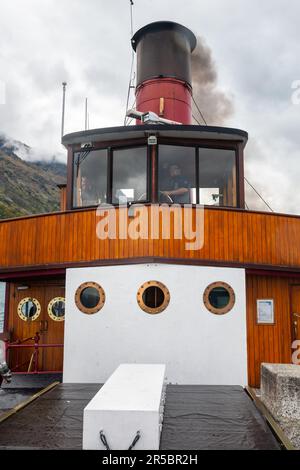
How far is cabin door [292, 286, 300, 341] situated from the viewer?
984cm

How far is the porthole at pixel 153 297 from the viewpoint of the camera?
8688 millimetres

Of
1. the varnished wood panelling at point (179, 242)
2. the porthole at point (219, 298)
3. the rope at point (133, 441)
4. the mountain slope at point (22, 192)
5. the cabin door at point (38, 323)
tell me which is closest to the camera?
the rope at point (133, 441)

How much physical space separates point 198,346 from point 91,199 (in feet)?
14.4

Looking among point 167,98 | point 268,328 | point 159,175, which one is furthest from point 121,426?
point 167,98

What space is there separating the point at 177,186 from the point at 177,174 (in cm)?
30

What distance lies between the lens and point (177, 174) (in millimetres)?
10258

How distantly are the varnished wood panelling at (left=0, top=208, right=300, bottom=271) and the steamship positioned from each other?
25 millimetres

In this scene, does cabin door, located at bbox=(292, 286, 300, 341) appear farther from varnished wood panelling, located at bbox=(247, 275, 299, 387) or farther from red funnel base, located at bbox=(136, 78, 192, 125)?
red funnel base, located at bbox=(136, 78, 192, 125)

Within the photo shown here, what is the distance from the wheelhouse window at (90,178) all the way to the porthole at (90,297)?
222 cm

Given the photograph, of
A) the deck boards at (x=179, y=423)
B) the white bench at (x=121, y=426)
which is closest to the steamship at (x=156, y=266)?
the deck boards at (x=179, y=423)

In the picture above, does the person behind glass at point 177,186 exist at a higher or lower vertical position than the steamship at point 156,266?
higher

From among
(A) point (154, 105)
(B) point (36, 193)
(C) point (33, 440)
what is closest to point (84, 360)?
(C) point (33, 440)

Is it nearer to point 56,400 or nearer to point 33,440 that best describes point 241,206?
point 56,400

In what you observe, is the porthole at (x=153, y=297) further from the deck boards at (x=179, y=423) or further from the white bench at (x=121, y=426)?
the white bench at (x=121, y=426)
